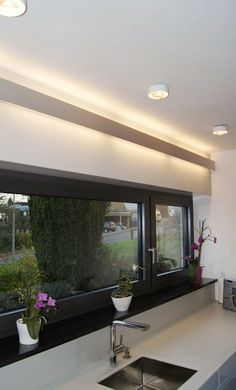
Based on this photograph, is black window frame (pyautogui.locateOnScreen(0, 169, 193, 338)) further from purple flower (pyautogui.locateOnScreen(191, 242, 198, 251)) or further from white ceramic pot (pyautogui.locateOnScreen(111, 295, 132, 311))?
purple flower (pyautogui.locateOnScreen(191, 242, 198, 251))

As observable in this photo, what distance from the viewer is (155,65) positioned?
155 cm

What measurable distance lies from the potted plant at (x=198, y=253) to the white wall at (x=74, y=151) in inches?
33.4

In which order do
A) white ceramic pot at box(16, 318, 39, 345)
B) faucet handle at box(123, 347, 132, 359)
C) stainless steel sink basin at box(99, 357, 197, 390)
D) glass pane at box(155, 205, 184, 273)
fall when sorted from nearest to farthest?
white ceramic pot at box(16, 318, 39, 345)
stainless steel sink basin at box(99, 357, 197, 390)
faucet handle at box(123, 347, 132, 359)
glass pane at box(155, 205, 184, 273)

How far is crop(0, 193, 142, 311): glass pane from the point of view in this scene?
1820 millimetres

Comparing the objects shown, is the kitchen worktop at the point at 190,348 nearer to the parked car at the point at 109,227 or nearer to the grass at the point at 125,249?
the grass at the point at 125,249

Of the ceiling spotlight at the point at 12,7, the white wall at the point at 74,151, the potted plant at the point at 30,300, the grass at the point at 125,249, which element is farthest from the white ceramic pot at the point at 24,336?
the ceiling spotlight at the point at 12,7

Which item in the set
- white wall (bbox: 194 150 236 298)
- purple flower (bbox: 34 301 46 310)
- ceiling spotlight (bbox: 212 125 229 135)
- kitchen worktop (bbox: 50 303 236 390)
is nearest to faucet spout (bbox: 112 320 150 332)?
kitchen worktop (bbox: 50 303 236 390)

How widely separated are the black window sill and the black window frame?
0.19 ft

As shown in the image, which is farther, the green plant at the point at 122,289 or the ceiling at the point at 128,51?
the green plant at the point at 122,289

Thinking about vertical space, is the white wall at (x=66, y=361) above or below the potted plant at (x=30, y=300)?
below

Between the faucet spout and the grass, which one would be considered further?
the grass

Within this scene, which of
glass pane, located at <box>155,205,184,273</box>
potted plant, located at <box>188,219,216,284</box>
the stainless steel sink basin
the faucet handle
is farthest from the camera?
potted plant, located at <box>188,219,216,284</box>

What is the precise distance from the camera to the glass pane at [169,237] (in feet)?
10.1

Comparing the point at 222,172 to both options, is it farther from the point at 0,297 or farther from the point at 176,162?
the point at 0,297
